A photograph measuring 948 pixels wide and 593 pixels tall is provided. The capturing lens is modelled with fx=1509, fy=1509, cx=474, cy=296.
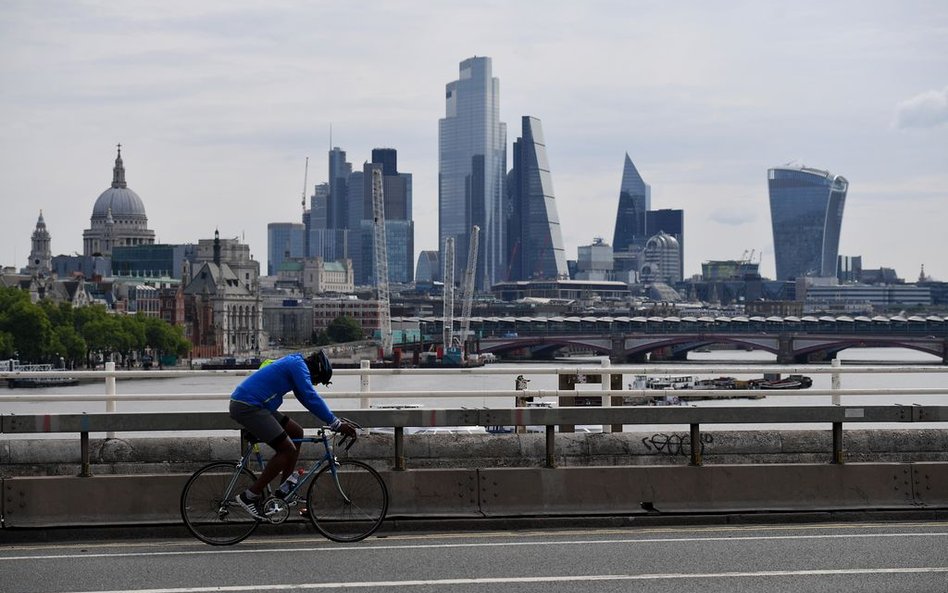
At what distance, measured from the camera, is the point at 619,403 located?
21.5 meters

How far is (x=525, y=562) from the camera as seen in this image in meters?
12.9

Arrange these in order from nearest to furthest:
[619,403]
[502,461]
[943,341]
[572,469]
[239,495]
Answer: [239,495] < [572,469] < [502,461] < [619,403] < [943,341]

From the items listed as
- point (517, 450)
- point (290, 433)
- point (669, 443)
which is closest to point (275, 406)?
point (290, 433)

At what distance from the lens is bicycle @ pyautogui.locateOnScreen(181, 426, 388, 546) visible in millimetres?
13805

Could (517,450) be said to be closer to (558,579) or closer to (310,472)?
(310,472)

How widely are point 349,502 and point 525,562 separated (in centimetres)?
198

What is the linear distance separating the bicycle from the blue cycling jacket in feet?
1.40

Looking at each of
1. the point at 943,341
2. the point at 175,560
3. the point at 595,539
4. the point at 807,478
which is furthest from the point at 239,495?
the point at 943,341

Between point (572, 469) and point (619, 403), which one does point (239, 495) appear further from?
point (619, 403)

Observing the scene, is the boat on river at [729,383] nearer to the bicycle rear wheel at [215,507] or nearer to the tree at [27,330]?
the bicycle rear wheel at [215,507]

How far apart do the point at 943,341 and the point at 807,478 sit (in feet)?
484

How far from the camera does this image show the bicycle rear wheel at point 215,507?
13.8m

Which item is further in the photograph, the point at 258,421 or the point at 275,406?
the point at 275,406

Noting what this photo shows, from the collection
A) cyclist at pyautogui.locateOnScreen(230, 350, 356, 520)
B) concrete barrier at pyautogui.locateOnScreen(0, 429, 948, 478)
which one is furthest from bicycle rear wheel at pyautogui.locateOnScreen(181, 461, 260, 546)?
concrete barrier at pyautogui.locateOnScreen(0, 429, 948, 478)
